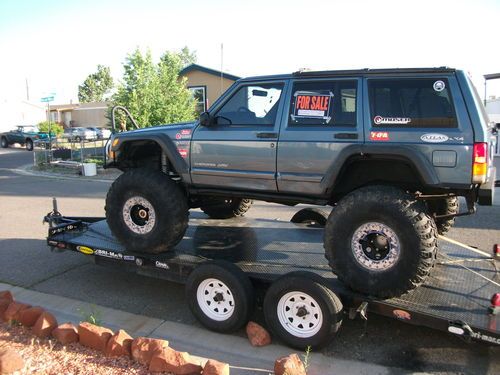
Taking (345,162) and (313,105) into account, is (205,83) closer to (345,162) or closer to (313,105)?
(313,105)

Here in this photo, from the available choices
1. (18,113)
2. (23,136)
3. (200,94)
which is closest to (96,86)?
(18,113)

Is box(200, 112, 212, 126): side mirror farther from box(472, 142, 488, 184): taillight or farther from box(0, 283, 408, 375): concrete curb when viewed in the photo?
box(472, 142, 488, 184): taillight

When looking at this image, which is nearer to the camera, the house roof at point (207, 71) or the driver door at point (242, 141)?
the driver door at point (242, 141)

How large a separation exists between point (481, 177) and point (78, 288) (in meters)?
4.38

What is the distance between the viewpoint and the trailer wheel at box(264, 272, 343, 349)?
3.54 meters

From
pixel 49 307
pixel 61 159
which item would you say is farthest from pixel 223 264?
pixel 61 159

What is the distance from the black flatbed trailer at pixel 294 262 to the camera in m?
3.48

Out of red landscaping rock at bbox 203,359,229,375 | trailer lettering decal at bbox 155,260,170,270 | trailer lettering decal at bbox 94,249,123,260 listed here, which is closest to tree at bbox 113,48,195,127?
trailer lettering decal at bbox 94,249,123,260

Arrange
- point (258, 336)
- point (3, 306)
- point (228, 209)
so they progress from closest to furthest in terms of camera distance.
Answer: point (258, 336) → point (3, 306) → point (228, 209)

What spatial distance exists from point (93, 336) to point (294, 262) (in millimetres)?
2066

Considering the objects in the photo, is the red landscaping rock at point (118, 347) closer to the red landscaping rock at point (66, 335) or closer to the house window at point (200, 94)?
the red landscaping rock at point (66, 335)

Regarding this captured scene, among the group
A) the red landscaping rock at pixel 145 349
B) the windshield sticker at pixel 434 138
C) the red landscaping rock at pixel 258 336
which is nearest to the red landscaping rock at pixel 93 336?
the red landscaping rock at pixel 145 349

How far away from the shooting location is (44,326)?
370cm

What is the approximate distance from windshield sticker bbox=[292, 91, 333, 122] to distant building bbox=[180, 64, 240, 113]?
19817 mm
